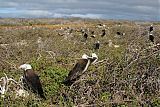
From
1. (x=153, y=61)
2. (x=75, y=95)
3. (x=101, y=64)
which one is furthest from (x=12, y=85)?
(x=153, y=61)

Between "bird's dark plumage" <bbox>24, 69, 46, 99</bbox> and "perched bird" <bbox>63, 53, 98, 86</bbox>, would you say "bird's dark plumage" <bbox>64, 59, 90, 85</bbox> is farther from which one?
"bird's dark plumage" <bbox>24, 69, 46, 99</bbox>

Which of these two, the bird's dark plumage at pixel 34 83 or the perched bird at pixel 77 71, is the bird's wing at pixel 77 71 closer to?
the perched bird at pixel 77 71

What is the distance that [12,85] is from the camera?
795cm

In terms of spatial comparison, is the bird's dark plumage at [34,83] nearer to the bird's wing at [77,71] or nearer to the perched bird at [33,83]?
the perched bird at [33,83]

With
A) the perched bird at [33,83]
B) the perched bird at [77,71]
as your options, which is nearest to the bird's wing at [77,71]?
the perched bird at [77,71]

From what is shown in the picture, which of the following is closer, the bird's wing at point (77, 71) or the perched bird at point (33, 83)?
the perched bird at point (33, 83)

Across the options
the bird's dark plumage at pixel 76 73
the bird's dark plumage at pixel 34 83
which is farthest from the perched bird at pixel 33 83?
the bird's dark plumage at pixel 76 73

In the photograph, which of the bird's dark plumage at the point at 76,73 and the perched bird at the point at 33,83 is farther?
the bird's dark plumage at the point at 76,73

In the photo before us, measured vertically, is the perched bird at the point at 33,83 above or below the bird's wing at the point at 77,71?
below

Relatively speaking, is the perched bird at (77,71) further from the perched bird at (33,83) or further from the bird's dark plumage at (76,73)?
the perched bird at (33,83)

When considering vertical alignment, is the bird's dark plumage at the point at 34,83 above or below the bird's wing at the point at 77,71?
below

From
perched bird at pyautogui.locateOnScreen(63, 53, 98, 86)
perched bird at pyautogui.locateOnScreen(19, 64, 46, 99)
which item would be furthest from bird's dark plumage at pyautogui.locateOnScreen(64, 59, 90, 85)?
perched bird at pyautogui.locateOnScreen(19, 64, 46, 99)

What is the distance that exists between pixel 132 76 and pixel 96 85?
0.65 m

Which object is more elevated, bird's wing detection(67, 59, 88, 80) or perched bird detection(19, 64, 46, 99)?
→ bird's wing detection(67, 59, 88, 80)
